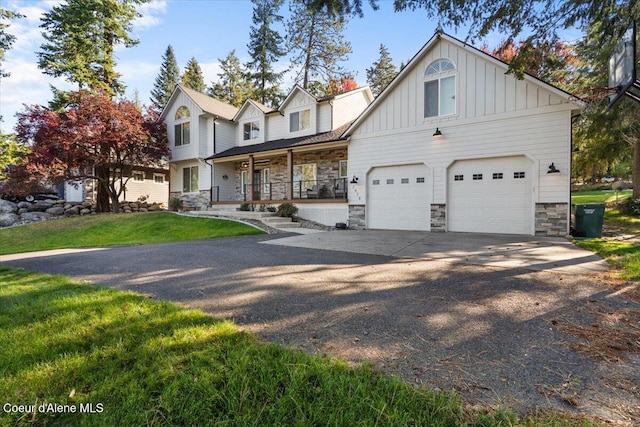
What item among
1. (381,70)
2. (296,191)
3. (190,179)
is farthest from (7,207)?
(381,70)

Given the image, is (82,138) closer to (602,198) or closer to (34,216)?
(34,216)

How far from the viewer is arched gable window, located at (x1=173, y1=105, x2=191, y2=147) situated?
19.9 metres

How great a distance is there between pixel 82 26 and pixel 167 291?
24.4 metres

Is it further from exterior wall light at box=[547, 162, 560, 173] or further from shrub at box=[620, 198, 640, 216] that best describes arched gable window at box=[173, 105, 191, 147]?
shrub at box=[620, 198, 640, 216]

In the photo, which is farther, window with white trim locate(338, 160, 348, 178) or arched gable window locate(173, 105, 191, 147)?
arched gable window locate(173, 105, 191, 147)

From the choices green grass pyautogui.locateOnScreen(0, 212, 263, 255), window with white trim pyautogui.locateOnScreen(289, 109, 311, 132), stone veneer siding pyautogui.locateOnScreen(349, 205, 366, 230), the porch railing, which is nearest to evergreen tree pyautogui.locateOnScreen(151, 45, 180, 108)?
the porch railing

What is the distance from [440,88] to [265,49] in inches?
924

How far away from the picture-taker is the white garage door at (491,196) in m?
10.1

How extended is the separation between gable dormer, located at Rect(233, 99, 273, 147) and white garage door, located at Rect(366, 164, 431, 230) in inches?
355

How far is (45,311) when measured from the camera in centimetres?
→ 330

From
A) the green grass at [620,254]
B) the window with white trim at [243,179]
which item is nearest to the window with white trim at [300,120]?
the window with white trim at [243,179]

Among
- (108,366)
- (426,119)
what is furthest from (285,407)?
(426,119)

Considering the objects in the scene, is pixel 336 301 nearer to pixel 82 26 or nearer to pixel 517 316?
pixel 517 316

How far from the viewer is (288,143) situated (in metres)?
16.4
